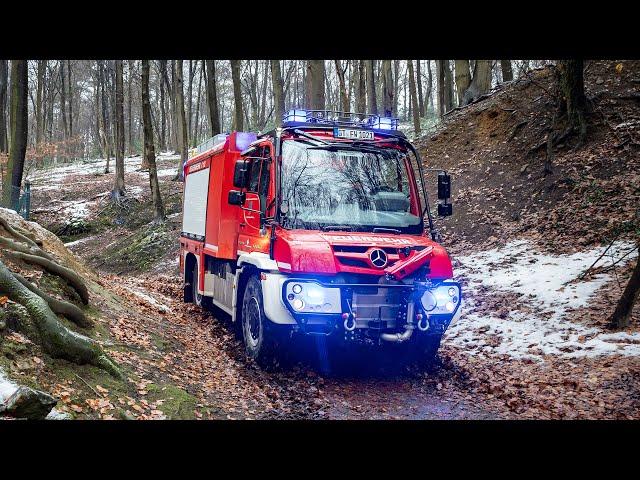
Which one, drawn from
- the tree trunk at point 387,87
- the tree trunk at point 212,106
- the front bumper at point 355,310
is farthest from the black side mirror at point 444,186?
the tree trunk at point 387,87

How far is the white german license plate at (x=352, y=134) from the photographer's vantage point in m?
8.13

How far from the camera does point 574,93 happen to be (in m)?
15.5

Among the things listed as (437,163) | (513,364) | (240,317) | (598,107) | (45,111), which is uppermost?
(45,111)

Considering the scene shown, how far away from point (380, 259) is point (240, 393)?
234cm

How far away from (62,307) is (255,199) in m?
3.03

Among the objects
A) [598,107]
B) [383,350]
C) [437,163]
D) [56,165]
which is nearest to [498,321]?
[383,350]

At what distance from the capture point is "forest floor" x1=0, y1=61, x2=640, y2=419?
6344 millimetres

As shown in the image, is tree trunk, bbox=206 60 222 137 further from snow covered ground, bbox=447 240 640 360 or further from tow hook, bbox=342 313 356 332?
tow hook, bbox=342 313 356 332

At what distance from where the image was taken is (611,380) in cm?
697

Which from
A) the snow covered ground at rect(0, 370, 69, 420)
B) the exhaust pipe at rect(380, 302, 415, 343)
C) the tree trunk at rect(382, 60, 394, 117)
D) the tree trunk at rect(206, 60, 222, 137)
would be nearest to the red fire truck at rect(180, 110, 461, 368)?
the exhaust pipe at rect(380, 302, 415, 343)

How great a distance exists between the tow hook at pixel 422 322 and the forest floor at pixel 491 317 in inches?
31.5

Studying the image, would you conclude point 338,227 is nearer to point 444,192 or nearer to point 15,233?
point 444,192

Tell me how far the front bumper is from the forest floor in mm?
761
